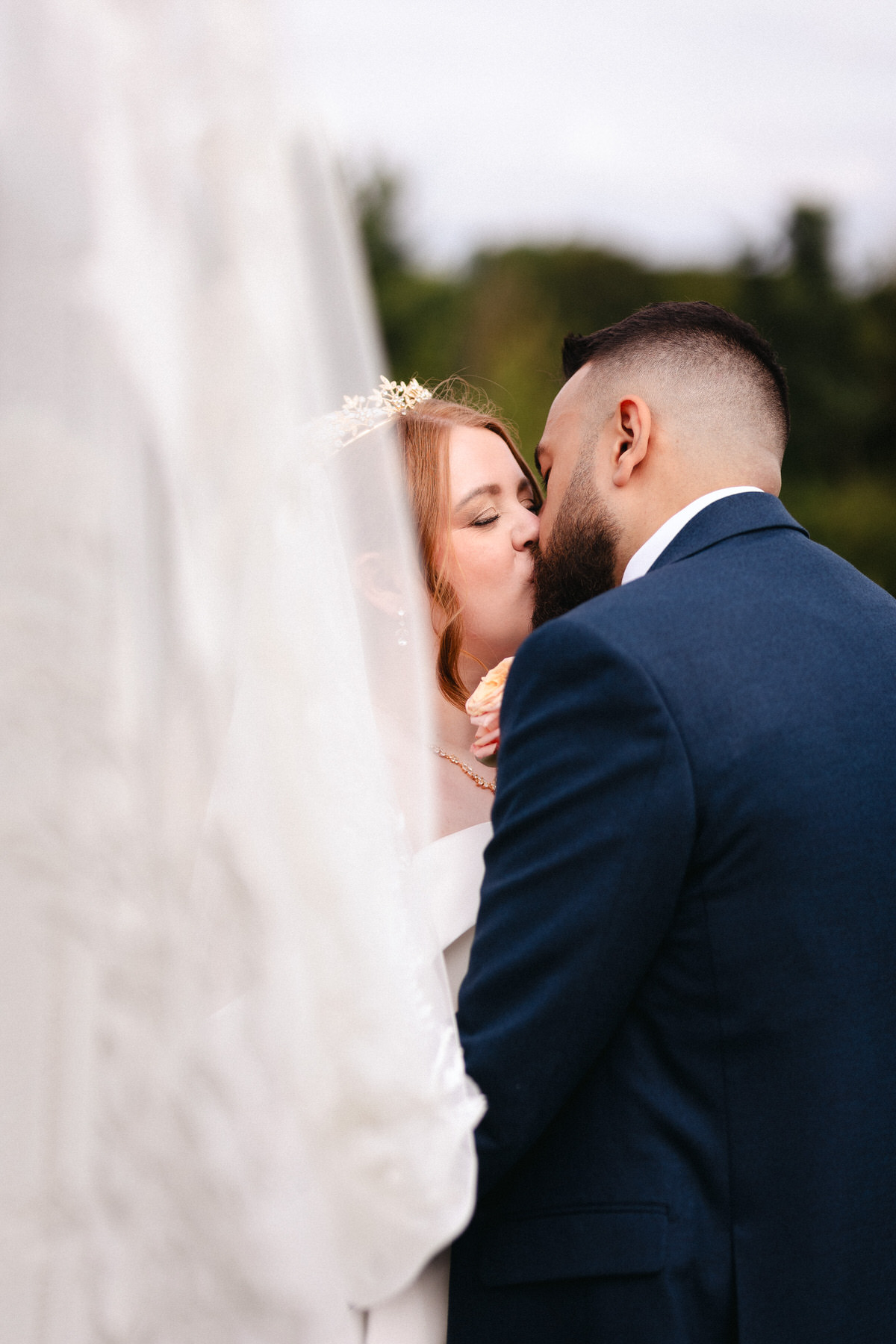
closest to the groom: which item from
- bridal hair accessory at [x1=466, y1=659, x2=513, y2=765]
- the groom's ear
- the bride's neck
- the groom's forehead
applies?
the groom's ear

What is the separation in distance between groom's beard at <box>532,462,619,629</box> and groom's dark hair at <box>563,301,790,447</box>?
0.93 ft

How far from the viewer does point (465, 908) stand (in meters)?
1.86

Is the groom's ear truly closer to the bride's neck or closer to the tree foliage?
the bride's neck

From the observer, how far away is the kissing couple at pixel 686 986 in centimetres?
145

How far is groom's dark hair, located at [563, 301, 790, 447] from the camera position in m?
2.16

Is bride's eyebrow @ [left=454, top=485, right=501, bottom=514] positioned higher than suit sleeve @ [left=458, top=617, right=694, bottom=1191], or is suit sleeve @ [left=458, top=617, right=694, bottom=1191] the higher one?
bride's eyebrow @ [left=454, top=485, right=501, bottom=514]

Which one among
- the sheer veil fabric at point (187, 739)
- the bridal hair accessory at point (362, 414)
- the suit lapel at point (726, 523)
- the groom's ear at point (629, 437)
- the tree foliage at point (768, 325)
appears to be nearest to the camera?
the sheer veil fabric at point (187, 739)

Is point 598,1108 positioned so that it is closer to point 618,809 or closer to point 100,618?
point 618,809

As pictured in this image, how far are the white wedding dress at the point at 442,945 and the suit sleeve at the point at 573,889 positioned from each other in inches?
6.0

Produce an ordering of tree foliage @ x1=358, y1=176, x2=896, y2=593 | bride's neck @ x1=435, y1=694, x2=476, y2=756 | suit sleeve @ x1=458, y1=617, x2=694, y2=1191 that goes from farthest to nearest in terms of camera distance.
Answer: tree foliage @ x1=358, y1=176, x2=896, y2=593 → bride's neck @ x1=435, y1=694, x2=476, y2=756 → suit sleeve @ x1=458, y1=617, x2=694, y2=1191

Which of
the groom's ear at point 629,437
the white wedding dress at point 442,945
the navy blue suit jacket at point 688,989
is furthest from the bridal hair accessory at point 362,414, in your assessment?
the groom's ear at point 629,437

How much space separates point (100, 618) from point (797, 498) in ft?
38.1

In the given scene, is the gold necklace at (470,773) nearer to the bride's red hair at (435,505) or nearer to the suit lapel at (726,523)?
the bride's red hair at (435,505)

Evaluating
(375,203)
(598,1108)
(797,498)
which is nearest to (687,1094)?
(598,1108)
